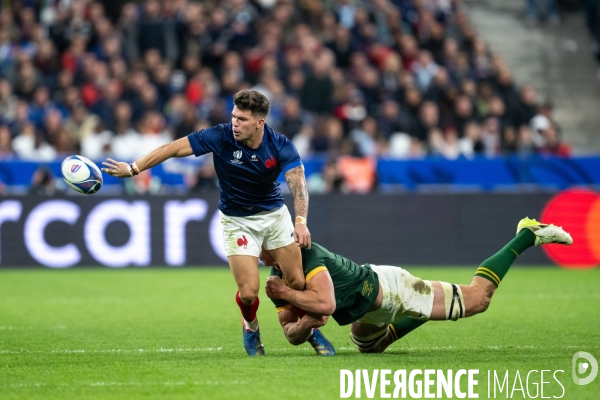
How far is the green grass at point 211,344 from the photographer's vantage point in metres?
6.52

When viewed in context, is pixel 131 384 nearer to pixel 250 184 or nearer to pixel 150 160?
pixel 150 160

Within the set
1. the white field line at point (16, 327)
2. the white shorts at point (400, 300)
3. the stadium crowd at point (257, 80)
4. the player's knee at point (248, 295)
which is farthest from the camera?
the stadium crowd at point (257, 80)

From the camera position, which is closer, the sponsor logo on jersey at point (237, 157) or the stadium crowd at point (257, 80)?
the sponsor logo on jersey at point (237, 157)

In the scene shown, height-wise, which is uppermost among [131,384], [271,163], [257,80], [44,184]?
[257,80]

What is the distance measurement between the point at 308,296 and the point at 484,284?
1566 mm

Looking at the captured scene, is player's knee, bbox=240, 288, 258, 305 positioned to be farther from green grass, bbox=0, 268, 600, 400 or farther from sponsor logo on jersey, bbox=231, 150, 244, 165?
sponsor logo on jersey, bbox=231, 150, 244, 165

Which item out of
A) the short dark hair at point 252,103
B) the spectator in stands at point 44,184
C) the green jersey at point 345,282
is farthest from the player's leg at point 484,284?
the spectator in stands at point 44,184

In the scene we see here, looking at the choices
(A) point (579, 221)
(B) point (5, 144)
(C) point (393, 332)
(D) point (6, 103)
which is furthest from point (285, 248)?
(D) point (6, 103)

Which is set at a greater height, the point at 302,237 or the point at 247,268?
the point at 302,237

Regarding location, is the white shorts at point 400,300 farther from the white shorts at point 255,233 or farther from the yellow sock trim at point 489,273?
the white shorts at point 255,233

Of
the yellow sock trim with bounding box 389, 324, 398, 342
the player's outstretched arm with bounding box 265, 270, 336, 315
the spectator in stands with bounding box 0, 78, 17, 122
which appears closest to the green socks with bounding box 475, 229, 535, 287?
the yellow sock trim with bounding box 389, 324, 398, 342

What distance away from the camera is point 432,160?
18.1 metres

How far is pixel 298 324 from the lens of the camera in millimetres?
7828

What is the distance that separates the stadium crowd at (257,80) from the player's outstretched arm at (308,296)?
1013 cm
